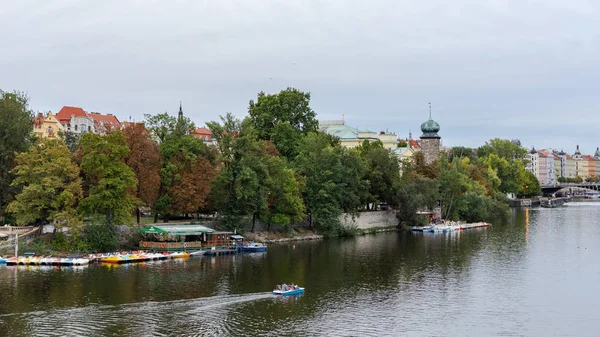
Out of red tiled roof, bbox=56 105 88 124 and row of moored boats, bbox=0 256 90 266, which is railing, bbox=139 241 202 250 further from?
red tiled roof, bbox=56 105 88 124

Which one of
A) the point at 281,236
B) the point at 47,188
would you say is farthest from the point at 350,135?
the point at 47,188

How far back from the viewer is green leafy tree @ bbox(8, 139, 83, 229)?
57.9 metres

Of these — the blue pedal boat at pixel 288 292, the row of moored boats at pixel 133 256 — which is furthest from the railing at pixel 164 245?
the blue pedal boat at pixel 288 292

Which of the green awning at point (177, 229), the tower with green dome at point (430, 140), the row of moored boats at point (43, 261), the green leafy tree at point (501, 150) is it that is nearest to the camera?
the row of moored boats at point (43, 261)

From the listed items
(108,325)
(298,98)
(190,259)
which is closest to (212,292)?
(108,325)

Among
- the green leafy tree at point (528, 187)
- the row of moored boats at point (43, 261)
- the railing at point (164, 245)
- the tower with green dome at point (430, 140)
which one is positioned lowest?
the row of moored boats at point (43, 261)

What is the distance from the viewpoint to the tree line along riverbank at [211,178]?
59438 mm

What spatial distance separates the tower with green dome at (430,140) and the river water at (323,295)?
5706 cm

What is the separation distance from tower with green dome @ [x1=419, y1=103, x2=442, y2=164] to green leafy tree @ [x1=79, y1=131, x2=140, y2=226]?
74.0 metres

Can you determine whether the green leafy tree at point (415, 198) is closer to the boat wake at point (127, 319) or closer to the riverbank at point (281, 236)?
the riverbank at point (281, 236)

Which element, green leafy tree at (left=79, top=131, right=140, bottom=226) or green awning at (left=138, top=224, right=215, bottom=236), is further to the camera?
green awning at (left=138, top=224, right=215, bottom=236)

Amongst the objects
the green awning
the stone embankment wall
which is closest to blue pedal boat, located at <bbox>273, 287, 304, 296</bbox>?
the green awning

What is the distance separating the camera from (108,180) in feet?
195

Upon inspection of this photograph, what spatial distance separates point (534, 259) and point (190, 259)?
101ft
